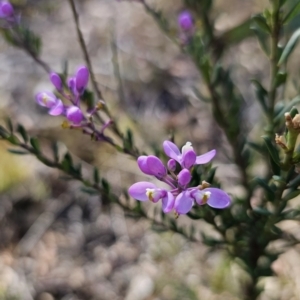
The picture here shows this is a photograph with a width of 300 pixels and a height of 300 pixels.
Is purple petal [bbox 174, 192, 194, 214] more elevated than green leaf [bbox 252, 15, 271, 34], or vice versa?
green leaf [bbox 252, 15, 271, 34]

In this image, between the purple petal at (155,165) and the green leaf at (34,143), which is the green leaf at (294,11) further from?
the green leaf at (34,143)

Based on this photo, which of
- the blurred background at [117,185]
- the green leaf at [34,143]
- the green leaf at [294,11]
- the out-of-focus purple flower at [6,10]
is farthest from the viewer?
the blurred background at [117,185]

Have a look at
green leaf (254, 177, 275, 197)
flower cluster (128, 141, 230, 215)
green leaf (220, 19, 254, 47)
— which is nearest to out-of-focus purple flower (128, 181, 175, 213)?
flower cluster (128, 141, 230, 215)

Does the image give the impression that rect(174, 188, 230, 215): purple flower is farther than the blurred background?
No

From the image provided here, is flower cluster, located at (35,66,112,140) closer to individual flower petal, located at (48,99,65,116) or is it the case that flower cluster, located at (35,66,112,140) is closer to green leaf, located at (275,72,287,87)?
individual flower petal, located at (48,99,65,116)

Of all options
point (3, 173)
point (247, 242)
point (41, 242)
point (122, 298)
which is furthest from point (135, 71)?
point (247, 242)

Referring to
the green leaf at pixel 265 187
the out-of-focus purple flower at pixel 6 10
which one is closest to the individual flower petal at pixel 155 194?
the green leaf at pixel 265 187
